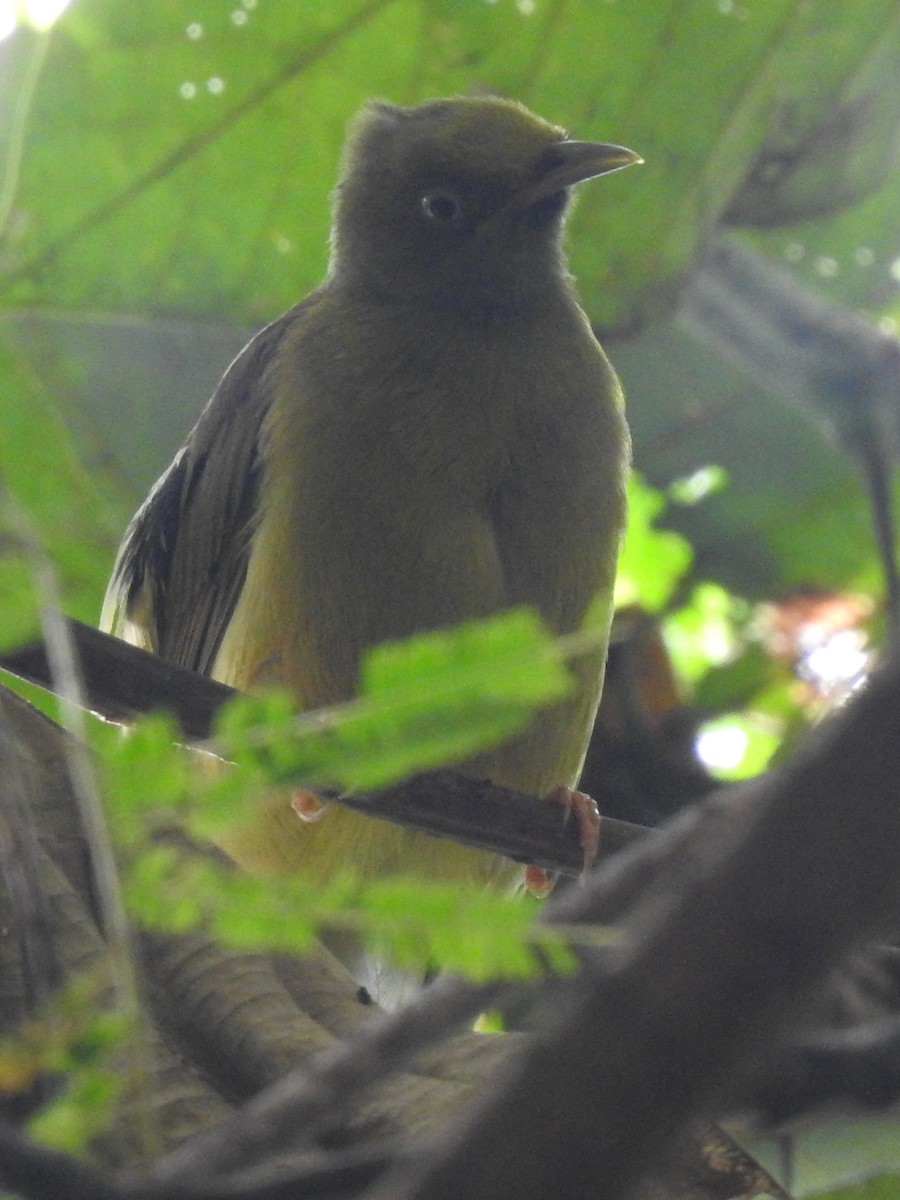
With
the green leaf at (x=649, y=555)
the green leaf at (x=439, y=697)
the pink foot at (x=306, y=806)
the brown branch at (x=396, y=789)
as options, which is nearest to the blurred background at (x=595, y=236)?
the green leaf at (x=649, y=555)

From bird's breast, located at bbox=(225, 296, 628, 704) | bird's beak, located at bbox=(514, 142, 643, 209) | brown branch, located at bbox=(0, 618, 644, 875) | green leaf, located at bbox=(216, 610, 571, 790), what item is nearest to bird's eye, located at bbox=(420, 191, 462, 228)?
bird's beak, located at bbox=(514, 142, 643, 209)

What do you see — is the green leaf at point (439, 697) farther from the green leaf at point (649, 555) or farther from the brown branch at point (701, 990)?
the green leaf at point (649, 555)

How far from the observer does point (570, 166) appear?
5387 millimetres

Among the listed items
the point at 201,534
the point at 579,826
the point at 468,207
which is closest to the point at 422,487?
the point at 201,534

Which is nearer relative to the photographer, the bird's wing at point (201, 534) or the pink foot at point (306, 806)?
the pink foot at point (306, 806)

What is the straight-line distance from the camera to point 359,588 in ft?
15.1

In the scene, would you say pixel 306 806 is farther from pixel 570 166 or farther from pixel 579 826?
pixel 570 166

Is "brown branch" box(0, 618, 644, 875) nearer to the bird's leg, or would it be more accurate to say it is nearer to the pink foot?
the bird's leg

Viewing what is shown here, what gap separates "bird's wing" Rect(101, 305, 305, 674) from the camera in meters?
5.08

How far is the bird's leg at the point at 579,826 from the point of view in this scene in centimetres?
374

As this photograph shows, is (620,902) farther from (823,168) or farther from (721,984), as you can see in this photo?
(823,168)

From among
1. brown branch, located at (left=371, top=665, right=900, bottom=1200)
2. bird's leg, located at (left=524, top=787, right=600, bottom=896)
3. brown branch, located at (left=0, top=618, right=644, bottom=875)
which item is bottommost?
brown branch, located at (left=371, top=665, right=900, bottom=1200)

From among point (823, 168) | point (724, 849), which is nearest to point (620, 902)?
point (724, 849)

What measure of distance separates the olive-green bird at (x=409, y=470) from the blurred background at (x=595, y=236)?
0.68 m
